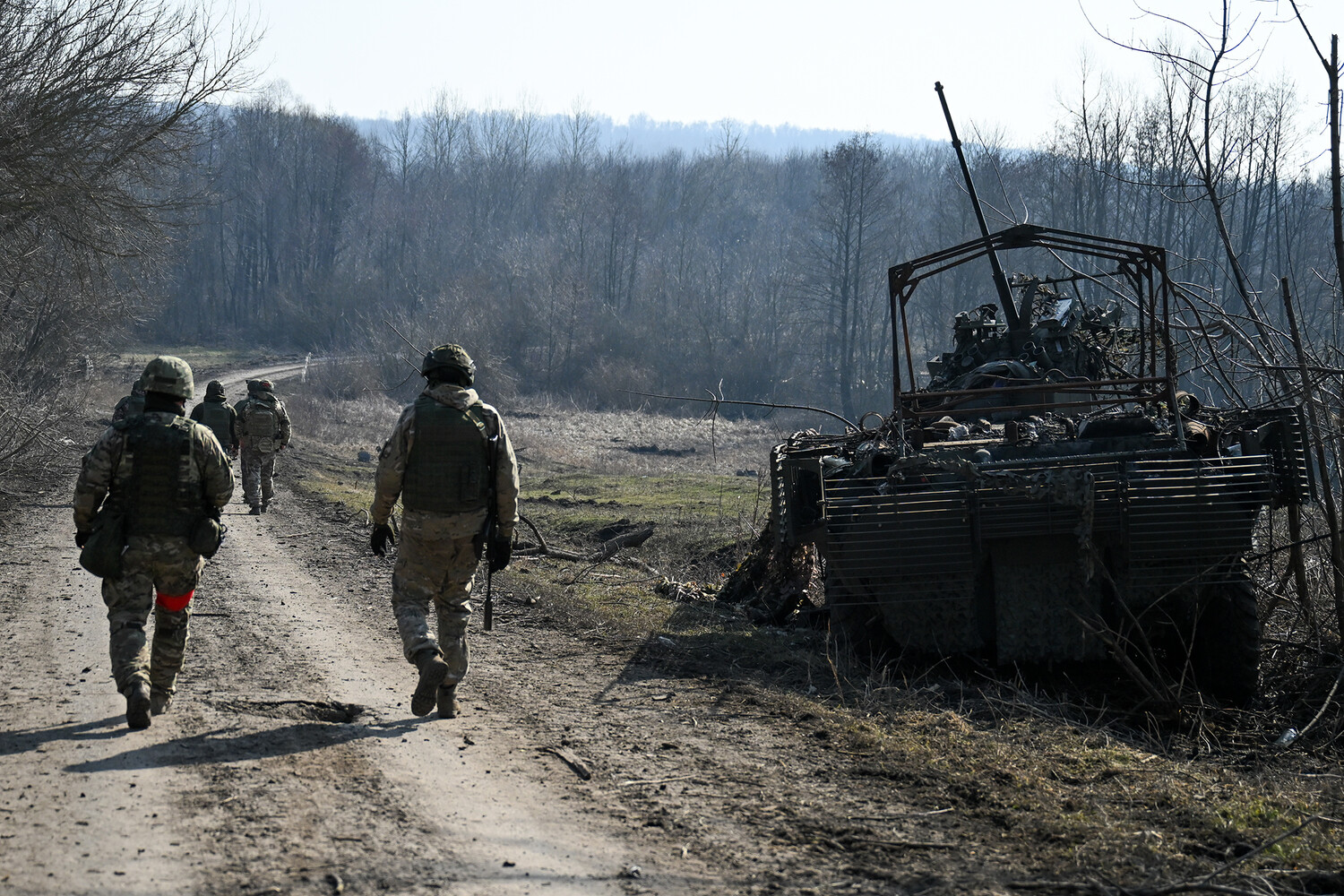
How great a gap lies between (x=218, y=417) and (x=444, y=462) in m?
8.97

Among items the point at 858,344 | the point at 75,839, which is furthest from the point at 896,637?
the point at 858,344

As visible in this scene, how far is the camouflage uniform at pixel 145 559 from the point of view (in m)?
5.42

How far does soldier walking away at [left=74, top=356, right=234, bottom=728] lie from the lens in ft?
17.8

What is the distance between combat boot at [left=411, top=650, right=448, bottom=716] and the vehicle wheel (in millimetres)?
4362

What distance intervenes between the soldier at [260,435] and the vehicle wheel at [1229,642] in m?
10.9

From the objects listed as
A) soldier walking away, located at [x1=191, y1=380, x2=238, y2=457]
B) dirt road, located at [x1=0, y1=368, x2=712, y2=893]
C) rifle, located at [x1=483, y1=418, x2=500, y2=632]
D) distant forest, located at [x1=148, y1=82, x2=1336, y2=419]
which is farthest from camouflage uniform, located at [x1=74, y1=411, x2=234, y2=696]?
distant forest, located at [x1=148, y1=82, x2=1336, y2=419]

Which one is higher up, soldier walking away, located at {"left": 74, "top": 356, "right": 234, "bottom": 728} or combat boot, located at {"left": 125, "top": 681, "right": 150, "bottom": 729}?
soldier walking away, located at {"left": 74, "top": 356, "right": 234, "bottom": 728}

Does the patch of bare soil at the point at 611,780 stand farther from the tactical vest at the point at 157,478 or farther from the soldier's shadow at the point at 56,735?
the tactical vest at the point at 157,478

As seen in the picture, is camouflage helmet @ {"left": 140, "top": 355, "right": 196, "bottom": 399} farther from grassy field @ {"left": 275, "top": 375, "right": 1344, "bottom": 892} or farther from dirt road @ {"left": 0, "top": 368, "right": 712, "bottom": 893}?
grassy field @ {"left": 275, "top": 375, "right": 1344, "bottom": 892}

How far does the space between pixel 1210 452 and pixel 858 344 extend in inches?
1888

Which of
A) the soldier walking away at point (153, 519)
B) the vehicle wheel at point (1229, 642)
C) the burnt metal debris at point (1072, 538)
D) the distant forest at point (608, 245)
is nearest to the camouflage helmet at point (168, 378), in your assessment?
the soldier walking away at point (153, 519)

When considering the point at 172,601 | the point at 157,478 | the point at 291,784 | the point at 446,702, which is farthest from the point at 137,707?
the point at 446,702

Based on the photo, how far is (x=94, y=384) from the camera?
28062mm

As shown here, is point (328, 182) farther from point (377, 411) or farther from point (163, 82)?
point (163, 82)
